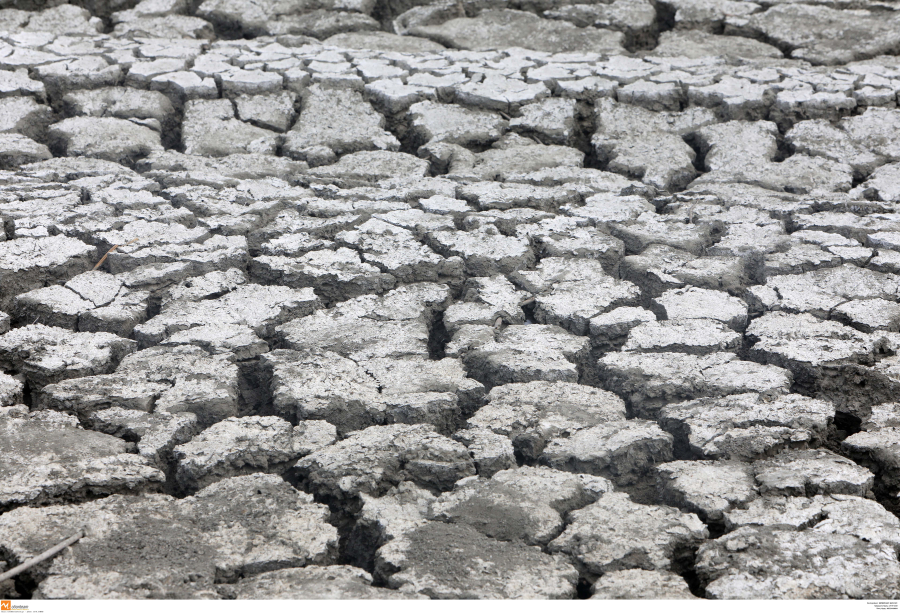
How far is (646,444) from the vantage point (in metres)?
1.50

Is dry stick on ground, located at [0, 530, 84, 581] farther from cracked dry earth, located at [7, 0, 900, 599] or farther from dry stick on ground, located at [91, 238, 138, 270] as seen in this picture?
dry stick on ground, located at [91, 238, 138, 270]

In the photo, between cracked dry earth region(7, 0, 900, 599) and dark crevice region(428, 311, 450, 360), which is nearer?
cracked dry earth region(7, 0, 900, 599)

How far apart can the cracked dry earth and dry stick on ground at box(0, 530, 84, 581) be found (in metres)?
0.01

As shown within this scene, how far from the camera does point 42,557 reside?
3.93 feet

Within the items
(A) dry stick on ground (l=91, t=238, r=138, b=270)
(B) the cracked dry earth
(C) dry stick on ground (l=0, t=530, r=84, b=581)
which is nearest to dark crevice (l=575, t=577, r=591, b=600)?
(B) the cracked dry earth

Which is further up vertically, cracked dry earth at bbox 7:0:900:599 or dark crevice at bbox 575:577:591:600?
cracked dry earth at bbox 7:0:900:599

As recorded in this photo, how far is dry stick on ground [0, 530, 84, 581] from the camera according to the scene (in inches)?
45.8

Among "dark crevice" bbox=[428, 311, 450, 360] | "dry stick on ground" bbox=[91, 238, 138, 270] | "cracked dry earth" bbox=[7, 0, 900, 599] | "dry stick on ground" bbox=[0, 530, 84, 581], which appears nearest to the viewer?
"dry stick on ground" bbox=[0, 530, 84, 581]

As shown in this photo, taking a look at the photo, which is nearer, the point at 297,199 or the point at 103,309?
the point at 103,309

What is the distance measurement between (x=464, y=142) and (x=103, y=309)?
149cm

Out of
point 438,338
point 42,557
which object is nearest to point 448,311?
point 438,338

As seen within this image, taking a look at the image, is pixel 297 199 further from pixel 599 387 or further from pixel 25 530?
pixel 25 530

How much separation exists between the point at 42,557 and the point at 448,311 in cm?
104

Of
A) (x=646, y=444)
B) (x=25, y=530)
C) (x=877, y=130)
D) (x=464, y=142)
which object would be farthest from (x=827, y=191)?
(x=25, y=530)
